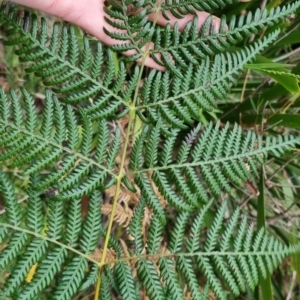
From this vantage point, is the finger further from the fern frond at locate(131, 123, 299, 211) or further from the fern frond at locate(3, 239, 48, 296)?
the fern frond at locate(3, 239, 48, 296)

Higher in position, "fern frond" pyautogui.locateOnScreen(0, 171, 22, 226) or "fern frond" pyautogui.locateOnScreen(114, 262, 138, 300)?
"fern frond" pyautogui.locateOnScreen(0, 171, 22, 226)

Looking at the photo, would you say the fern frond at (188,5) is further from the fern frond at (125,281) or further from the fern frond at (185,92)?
the fern frond at (125,281)

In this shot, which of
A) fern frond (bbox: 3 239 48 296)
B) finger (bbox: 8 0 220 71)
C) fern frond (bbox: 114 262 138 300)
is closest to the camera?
fern frond (bbox: 3 239 48 296)

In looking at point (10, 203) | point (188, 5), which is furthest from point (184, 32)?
point (10, 203)

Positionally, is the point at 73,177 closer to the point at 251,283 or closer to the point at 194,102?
the point at 194,102

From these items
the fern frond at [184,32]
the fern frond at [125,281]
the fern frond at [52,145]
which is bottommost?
the fern frond at [125,281]

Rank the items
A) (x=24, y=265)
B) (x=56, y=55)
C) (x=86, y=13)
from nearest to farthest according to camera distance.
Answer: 1. (x=24, y=265)
2. (x=56, y=55)
3. (x=86, y=13)

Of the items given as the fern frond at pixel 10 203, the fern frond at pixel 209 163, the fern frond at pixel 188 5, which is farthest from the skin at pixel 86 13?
the fern frond at pixel 10 203

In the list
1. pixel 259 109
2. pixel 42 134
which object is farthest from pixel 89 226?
pixel 259 109

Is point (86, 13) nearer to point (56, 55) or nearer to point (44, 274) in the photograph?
point (56, 55)

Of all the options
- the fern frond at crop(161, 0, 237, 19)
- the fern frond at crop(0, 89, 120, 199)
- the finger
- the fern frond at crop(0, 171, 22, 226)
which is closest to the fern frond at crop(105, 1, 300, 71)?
the fern frond at crop(161, 0, 237, 19)

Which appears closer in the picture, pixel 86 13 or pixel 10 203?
pixel 10 203
